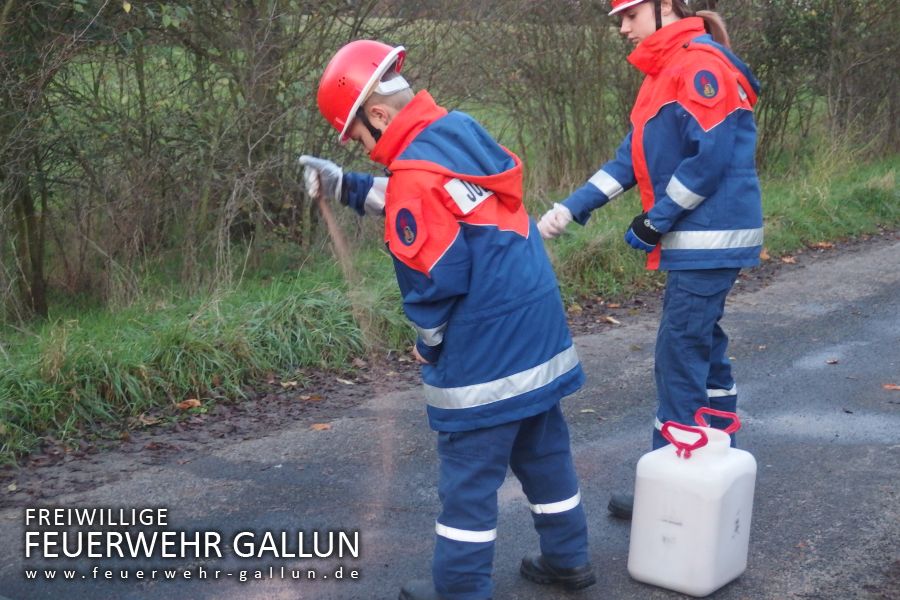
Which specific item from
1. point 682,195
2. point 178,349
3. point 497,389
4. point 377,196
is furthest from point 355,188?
point 178,349

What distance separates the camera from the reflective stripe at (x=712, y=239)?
4.32m

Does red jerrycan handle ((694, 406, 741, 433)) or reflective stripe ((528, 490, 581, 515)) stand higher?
red jerrycan handle ((694, 406, 741, 433))

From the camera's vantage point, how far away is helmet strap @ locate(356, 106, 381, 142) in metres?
3.68

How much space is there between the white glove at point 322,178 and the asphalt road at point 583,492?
1.40 m

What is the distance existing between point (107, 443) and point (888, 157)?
12.8 metres

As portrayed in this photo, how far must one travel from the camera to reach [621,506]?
15.3ft

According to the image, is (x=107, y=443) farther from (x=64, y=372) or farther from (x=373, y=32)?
(x=373, y=32)

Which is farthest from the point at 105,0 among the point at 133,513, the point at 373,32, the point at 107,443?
the point at 133,513

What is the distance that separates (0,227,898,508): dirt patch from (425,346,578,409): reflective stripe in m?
1.50

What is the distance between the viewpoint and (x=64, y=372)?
19.5 ft

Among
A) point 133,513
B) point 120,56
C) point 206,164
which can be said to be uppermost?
point 120,56

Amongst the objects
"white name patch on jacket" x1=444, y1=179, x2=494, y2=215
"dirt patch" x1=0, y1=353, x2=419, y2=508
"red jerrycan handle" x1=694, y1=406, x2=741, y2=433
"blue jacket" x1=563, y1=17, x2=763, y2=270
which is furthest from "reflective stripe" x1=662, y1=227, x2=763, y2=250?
"dirt patch" x1=0, y1=353, x2=419, y2=508

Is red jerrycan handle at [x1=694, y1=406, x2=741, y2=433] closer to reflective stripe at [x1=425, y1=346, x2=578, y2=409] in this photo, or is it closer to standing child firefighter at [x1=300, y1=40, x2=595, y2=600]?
standing child firefighter at [x1=300, y1=40, x2=595, y2=600]

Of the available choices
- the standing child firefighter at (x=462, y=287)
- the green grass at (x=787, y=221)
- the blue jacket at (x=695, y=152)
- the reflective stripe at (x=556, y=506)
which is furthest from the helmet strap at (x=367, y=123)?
the green grass at (x=787, y=221)
